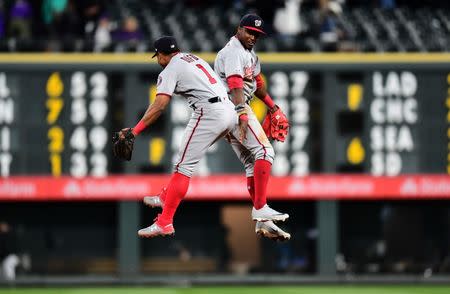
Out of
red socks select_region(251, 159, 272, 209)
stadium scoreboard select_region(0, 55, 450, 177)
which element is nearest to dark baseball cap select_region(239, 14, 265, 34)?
red socks select_region(251, 159, 272, 209)

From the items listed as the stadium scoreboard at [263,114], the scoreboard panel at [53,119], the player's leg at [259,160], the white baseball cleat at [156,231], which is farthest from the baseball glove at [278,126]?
the scoreboard panel at [53,119]

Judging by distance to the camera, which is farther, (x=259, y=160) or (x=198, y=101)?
(x=259, y=160)

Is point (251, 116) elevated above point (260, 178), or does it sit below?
above

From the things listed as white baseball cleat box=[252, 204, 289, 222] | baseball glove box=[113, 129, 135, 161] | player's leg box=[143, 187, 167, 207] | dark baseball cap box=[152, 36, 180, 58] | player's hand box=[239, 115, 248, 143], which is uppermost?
dark baseball cap box=[152, 36, 180, 58]

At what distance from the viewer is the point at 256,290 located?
27.7 m

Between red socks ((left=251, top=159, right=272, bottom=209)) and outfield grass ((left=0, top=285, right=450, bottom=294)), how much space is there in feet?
43.5

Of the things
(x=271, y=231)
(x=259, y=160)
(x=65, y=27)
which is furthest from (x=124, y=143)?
(x=65, y=27)

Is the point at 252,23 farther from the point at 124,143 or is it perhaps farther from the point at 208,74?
the point at 124,143

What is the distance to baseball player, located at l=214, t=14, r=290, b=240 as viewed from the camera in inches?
516

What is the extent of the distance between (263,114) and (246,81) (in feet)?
43.0

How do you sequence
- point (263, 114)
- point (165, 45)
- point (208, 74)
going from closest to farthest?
point (165, 45) → point (208, 74) → point (263, 114)

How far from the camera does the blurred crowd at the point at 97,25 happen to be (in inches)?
1079

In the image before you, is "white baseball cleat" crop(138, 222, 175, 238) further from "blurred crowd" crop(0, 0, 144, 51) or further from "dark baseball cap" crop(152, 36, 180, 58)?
"blurred crowd" crop(0, 0, 144, 51)

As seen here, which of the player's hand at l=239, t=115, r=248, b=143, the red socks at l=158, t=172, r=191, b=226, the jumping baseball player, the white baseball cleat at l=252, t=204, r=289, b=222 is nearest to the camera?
the player's hand at l=239, t=115, r=248, b=143
